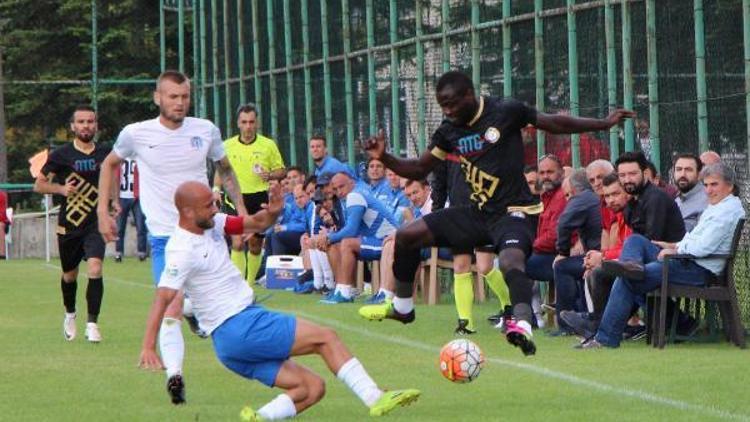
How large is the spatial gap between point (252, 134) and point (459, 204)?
28.0ft

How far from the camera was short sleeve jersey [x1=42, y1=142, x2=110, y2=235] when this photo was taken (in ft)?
57.6

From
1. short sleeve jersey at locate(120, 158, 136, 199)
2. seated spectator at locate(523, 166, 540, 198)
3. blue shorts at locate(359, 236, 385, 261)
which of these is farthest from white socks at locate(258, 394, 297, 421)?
short sleeve jersey at locate(120, 158, 136, 199)

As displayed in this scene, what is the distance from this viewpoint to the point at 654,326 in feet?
51.6

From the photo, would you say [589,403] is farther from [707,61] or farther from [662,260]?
[707,61]

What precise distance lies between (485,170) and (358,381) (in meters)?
3.19

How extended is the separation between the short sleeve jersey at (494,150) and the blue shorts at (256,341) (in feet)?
10.0

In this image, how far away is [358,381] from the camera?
10.8m

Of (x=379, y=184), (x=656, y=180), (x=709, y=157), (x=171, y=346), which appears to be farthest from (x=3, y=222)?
(x=171, y=346)

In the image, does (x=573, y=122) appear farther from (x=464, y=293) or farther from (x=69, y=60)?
(x=69, y=60)

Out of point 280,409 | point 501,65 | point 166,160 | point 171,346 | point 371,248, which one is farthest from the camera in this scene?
point 501,65

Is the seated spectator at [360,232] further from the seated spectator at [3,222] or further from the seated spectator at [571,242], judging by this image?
the seated spectator at [3,222]

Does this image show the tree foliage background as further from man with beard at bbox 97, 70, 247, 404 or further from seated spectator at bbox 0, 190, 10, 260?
man with beard at bbox 97, 70, 247, 404

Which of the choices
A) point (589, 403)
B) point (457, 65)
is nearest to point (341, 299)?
point (457, 65)

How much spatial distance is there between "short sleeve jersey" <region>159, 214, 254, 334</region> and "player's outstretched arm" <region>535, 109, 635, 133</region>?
319 centimetres
